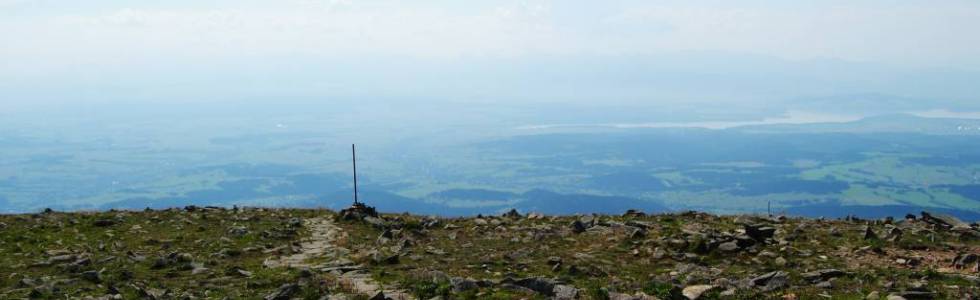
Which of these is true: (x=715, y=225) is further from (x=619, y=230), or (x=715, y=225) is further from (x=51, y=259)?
(x=51, y=259)

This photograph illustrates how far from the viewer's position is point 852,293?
16172 mm

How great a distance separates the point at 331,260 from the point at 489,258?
194 inches

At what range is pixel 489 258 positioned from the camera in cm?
2198

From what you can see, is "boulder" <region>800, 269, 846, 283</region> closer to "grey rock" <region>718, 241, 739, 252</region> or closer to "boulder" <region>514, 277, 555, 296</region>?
"grey rock" <region>718, 241, 739, 252</region>

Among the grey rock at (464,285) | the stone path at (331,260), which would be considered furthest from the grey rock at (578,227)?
the grey rock at (464,285)

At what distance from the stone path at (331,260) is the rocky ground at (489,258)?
0.23 ft

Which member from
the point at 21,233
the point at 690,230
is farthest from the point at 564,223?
the point at 21,233

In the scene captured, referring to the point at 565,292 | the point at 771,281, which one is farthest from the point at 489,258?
the point at 771,281

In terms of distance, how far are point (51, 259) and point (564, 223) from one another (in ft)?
57.9

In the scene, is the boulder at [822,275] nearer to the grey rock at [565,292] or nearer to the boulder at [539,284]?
the grey rock at [565,292]

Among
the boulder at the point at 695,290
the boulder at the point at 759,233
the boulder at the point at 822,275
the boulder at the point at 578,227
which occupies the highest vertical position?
the boulder at the point at 759,233

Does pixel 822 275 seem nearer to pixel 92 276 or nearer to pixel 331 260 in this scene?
pixel 331 260

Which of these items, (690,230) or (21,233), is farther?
(21,233)

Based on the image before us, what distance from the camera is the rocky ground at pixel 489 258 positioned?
17.2 meters
